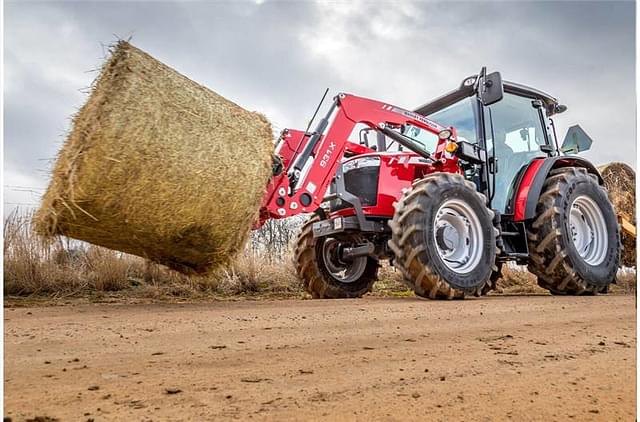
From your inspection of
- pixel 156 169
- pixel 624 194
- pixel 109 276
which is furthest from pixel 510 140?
pixel 109 276

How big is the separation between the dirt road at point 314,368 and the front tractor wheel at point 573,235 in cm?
227

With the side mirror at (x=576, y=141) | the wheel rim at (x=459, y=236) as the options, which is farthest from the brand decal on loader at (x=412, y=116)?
the side mirror at (x=576, y=141)

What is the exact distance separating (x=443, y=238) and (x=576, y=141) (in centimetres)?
282

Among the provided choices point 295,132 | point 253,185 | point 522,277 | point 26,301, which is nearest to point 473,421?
point 253,185

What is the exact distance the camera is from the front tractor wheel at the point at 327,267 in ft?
17.7

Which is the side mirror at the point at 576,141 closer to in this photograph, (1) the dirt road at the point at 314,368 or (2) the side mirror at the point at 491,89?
(2) the side mirror at the point at 491,89

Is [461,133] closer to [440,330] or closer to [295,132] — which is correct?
[295,132]

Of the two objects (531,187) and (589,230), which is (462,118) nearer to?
(531,187)

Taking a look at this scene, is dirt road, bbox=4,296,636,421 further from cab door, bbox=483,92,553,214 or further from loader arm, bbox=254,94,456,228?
cab door, bbox=483,92,553,214

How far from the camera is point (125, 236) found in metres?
3.26

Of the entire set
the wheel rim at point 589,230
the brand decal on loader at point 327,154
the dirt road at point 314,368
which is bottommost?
the dirt road at point 314,368

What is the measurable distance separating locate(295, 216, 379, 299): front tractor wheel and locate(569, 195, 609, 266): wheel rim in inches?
89.5

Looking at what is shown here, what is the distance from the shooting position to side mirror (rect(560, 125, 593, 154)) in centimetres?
625

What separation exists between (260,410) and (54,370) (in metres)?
0.74
